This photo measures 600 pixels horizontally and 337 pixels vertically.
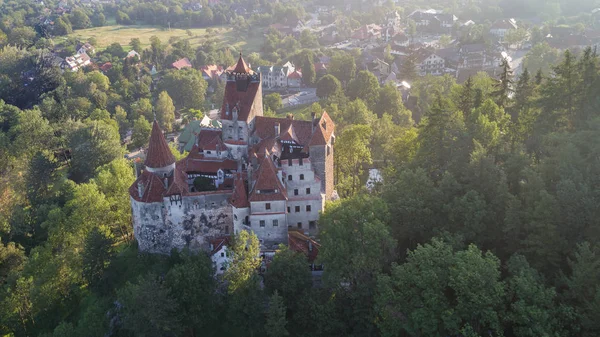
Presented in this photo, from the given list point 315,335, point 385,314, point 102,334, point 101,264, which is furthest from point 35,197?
point 385,314

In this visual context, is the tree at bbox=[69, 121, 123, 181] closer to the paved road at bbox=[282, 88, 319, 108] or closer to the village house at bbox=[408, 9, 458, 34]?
the paved road at bbox=[282, 88, 319, 108]

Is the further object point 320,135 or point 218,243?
point 320,135

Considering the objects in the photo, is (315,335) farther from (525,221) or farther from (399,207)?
(525,221)

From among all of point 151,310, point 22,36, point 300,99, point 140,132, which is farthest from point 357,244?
point 22,36

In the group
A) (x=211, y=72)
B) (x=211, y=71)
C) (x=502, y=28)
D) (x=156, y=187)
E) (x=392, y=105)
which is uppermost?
(x=156, y=187)

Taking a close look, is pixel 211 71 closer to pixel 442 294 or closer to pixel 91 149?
pixel 91 149
